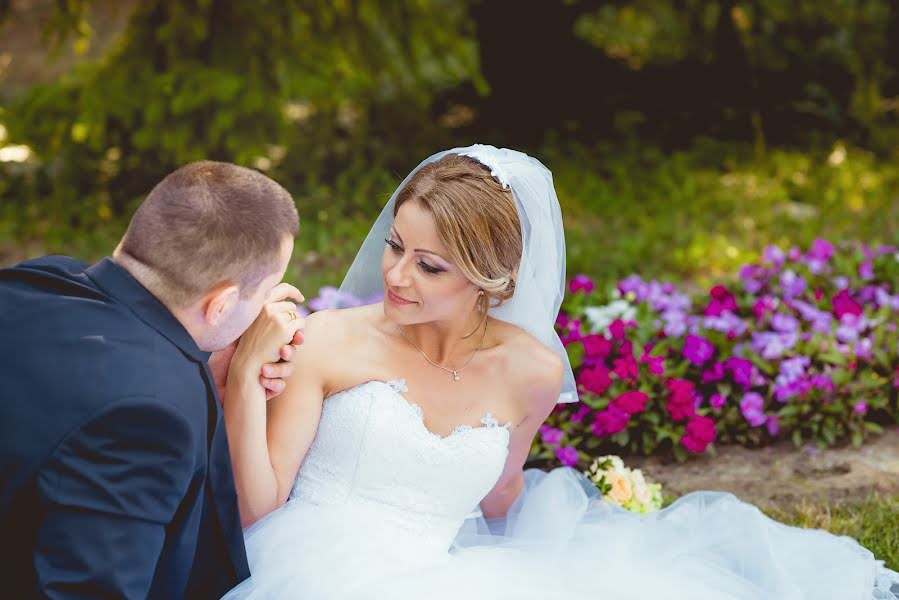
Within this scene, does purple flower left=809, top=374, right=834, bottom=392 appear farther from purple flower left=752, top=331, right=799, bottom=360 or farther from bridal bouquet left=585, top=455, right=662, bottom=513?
bridal bouquet left=585, top=455, right=662, bottom=513

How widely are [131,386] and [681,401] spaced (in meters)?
3.00

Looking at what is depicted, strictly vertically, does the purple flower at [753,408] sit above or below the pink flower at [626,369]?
below

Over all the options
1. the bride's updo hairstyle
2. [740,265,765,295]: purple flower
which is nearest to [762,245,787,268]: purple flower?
[740,265,765,295]: purple flower

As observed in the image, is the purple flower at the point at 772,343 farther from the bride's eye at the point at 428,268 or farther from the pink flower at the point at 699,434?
the bride's eye at the point at 428,268

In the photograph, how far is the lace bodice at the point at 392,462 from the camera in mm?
2986

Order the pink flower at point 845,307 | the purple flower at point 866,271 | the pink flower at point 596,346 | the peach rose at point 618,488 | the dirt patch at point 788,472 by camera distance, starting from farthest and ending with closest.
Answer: the purple flower at point 866,271, the pink flower at point 845,307, the pink flower at point 596,346, the dirt patch at point 788,472, the peach rose at point 618,488

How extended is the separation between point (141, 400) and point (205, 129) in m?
4.75

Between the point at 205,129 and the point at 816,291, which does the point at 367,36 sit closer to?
the point at 205,129

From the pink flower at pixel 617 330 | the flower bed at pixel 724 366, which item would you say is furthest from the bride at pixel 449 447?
the pink flower at pixel 617 330

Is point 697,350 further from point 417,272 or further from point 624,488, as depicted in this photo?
point 417,272

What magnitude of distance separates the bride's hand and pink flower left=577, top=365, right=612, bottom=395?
2.11 meters

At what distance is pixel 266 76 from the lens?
21.1 feet

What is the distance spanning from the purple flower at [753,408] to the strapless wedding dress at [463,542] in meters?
1.05

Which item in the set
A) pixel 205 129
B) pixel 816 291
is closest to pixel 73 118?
pixel 205 129
